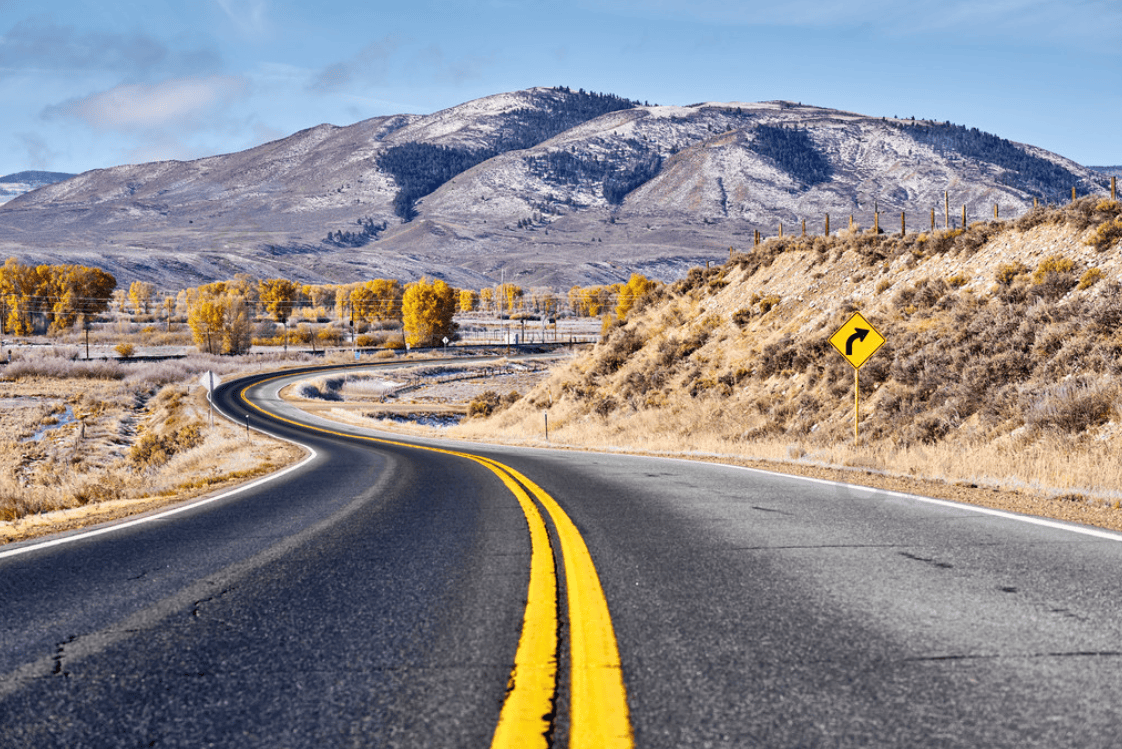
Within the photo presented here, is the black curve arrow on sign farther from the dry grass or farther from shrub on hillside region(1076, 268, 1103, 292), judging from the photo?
the dry grass

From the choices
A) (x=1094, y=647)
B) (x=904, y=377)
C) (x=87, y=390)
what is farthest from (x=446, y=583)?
(x=87, y=390)

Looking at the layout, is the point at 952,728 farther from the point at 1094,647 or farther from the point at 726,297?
the point at 726,297

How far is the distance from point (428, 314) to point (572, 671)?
4381 inches

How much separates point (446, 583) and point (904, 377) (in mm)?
17270

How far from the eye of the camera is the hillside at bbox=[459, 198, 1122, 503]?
13.8 meters

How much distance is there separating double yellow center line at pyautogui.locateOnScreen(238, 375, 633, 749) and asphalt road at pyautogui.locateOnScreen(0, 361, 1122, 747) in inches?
2.1

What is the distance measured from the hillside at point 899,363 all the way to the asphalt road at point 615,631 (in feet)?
17.6

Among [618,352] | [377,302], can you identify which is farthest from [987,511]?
[377,302]

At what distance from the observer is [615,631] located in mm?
4102

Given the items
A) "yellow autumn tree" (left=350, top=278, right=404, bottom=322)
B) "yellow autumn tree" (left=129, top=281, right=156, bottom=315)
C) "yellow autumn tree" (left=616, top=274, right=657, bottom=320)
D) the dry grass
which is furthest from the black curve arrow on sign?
"yellow autumn tree" (left=129, top=281, right=156, bottom=315)

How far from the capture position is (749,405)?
2538cm

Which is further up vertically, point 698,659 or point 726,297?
point 726,297

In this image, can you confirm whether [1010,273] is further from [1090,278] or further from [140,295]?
[140,295]

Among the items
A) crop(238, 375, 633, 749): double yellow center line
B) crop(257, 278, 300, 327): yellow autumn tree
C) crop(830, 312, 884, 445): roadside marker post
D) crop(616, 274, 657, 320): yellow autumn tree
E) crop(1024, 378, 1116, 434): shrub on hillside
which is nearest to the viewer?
crop(238, 375, 633, 749): double yellow center line
